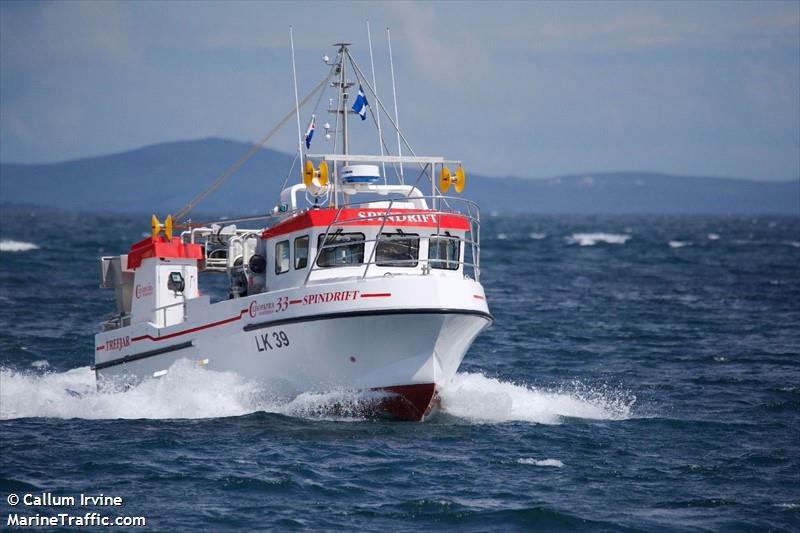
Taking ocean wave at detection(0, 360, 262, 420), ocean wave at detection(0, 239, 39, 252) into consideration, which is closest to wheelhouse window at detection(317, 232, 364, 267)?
ocean wave at detection(0, 360, 262, 420)

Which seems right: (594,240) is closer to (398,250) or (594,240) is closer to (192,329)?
(192,329)

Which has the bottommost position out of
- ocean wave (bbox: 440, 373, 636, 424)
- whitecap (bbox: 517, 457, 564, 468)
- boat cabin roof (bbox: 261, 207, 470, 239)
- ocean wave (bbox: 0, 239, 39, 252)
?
whitecap (bbox: 517, 457, 564, 468)

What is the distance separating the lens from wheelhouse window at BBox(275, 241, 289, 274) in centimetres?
1952

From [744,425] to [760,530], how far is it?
607 cm

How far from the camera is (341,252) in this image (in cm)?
1898

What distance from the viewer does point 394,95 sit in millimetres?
21219

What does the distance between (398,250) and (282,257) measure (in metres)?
2.06

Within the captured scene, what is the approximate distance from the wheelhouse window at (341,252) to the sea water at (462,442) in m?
2.18

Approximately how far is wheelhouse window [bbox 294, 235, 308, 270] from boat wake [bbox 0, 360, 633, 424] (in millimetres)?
2162

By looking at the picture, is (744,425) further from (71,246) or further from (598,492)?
(71,246)

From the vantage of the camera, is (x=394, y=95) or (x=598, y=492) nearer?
(x=598, y=492)

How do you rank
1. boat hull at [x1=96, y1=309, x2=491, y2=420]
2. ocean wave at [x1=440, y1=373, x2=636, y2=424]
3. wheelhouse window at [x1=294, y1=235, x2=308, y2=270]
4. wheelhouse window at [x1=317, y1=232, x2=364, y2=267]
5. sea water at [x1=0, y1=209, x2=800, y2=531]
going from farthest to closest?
ocean wave at [x1=440, y1=373, x2=636, y2=424] → wheelhouse window at [x1=294, y1=235, x2=308, y2=270] → wheelhouse window at [x1=317, y1=232, x2=364, y2=267] → boat hull at [x1=96, y1=309, x2=491, y2=420] → sea water at [x1=0, y1=209, x2=800, y2=531]

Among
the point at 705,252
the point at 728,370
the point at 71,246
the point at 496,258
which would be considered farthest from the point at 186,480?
the point at 705,252

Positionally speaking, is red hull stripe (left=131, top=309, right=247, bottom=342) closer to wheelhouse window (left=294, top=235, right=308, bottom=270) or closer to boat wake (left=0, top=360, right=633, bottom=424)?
boat wake (left=0, top=360, right=633, bottom=424)
